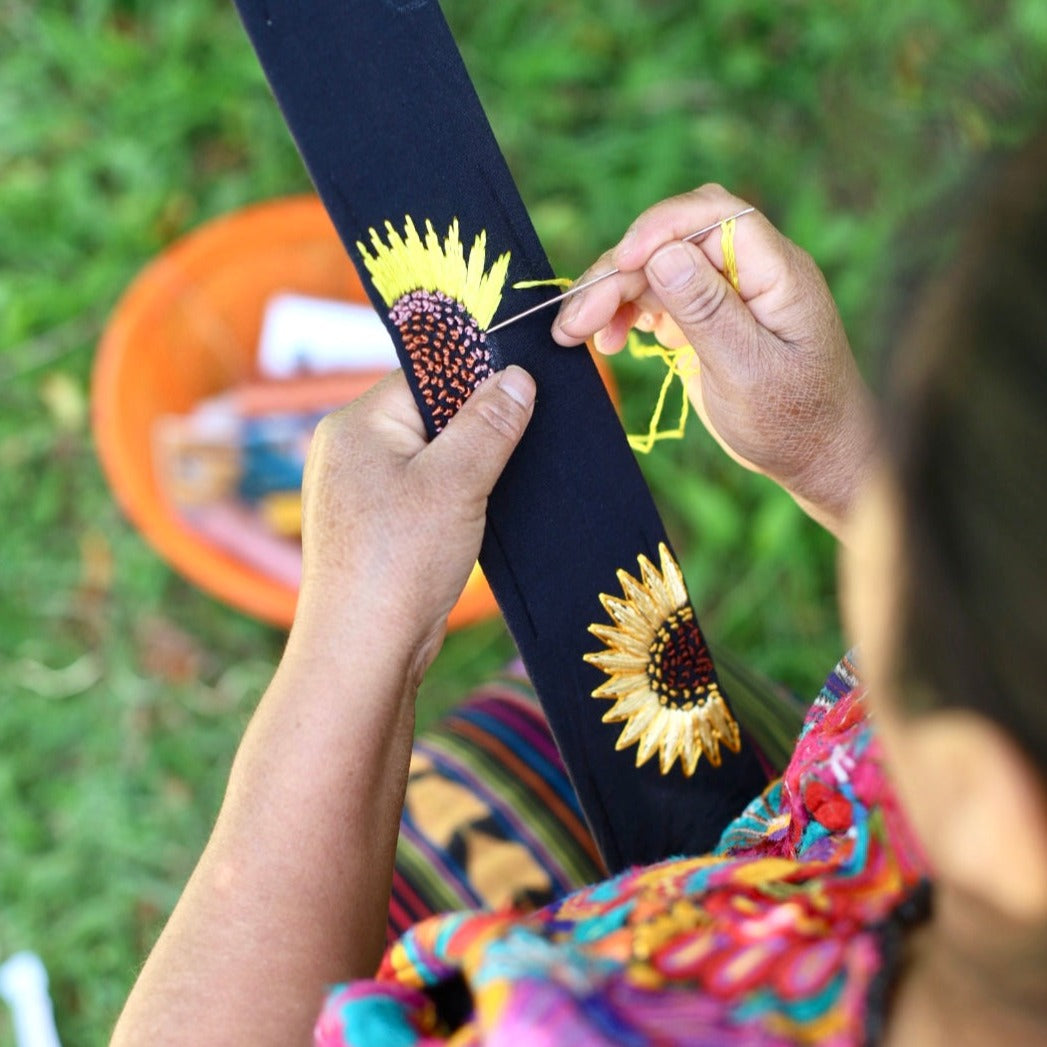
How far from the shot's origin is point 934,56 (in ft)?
6.09

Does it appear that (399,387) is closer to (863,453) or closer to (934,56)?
(863,453)

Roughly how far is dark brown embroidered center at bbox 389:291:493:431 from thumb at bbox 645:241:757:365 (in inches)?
6.0

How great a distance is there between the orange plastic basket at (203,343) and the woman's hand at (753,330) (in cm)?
62

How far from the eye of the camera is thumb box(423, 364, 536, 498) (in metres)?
0.77

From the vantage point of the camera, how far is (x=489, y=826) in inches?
41.0

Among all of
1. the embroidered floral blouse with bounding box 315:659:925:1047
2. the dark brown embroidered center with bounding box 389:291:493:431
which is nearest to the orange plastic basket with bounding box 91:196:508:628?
the dark brown embroidered center with bounding box 389:291:493:431

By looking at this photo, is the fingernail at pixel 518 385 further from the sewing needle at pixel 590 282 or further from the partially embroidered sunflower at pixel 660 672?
the partially embroidered sunflower at pixel 660 672

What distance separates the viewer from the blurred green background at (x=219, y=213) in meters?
1.68

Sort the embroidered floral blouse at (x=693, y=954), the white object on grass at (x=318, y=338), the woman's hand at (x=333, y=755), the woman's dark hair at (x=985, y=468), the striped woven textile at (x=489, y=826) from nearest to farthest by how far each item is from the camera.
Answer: the woman's dark hair at (x=985, y=468) → the embroidered floral blouse at (x=693, y=954) → the woman's hand at (x=333, y=755) → the striped woven textile at (x=489, y=826) → the white object on grass at (x=318, y=338)

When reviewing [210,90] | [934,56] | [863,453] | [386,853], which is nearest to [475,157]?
[863,453]

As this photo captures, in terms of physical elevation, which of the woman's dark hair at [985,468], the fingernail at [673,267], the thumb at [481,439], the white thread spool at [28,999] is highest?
the fingernail at [673,267]

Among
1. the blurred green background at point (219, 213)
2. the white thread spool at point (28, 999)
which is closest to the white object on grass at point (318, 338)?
the blurred green background at point (219, 213)

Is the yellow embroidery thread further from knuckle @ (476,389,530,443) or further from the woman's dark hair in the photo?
the woman's dark hair

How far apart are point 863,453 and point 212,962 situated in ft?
2.16
